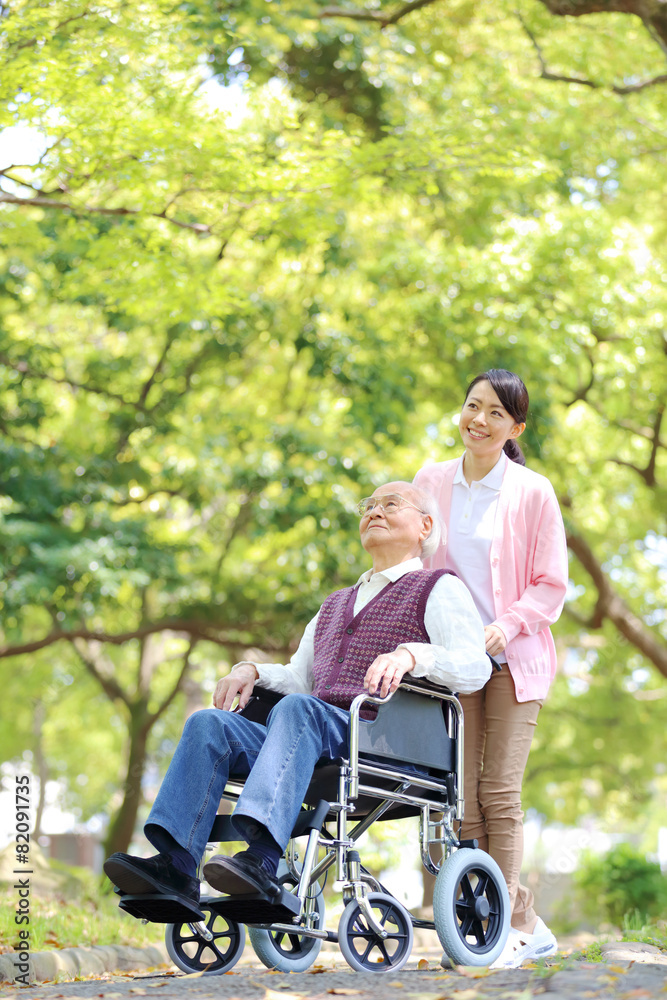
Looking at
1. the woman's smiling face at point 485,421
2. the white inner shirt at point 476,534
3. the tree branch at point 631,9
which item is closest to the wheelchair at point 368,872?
the white inner shirt at point 476,534

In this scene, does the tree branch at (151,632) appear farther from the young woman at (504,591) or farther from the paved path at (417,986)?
the paved path at (417,986)

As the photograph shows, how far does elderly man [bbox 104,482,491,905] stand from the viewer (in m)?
2.67

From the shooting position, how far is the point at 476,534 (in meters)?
3.63

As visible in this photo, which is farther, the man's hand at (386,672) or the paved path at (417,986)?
the man's hand at (386,672)

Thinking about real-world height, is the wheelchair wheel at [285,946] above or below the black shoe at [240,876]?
below

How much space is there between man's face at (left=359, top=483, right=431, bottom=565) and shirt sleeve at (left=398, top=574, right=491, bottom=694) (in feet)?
0.82

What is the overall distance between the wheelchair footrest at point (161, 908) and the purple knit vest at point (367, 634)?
727mm

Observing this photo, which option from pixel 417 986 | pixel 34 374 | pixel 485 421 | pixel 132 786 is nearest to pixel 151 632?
pixel 132 786

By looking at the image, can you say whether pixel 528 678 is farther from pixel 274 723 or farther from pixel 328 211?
pixel 328 211

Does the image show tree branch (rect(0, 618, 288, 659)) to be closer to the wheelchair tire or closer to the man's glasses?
the man's glasses

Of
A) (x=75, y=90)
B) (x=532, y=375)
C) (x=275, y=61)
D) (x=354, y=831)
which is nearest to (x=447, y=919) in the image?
(x=354, y=831)

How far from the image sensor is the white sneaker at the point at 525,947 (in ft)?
10.3

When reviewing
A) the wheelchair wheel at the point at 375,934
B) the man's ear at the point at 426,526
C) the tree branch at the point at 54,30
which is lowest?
the wheelchair wheel at the point at 375,934

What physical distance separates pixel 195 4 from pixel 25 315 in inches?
204
